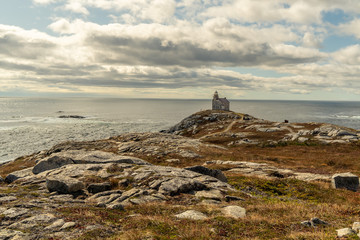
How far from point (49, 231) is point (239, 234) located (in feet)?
26.8

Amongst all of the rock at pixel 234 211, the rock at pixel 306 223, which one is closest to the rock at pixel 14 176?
the rock at pixel 234 211

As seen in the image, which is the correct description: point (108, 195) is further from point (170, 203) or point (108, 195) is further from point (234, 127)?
point (234, 127)

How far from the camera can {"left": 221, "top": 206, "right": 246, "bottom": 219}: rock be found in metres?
11.4

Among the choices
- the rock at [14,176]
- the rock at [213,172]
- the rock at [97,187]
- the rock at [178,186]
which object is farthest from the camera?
the rock at [14,176]

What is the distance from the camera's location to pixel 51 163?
2473cm

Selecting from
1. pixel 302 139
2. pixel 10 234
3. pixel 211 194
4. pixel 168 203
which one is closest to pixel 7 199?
pixel 10 234

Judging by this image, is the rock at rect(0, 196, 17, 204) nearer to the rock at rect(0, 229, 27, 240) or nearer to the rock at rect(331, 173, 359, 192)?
the rock at rect(0, 229, 27, 240)

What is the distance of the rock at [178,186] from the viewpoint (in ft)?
53.1

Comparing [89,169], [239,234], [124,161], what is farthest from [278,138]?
[239,234]

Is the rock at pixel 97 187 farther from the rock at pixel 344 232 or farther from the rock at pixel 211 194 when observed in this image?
the rock at pixel 344 232

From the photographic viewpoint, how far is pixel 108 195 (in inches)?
625

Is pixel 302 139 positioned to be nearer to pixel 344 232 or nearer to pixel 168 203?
pixel 168 203

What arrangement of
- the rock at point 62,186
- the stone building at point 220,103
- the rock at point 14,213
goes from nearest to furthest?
the rock at point 14,213 → the rock at point 62,186 → the stone building at point 220,103

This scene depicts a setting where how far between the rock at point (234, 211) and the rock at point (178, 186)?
4.51m
